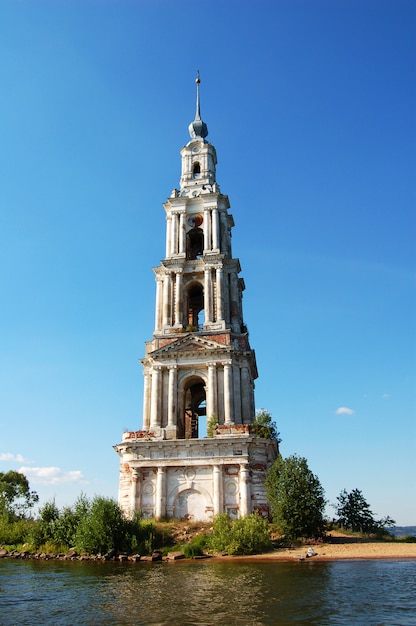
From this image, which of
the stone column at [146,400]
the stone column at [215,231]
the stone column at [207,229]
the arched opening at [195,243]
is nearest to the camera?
the stone column at [146,400]

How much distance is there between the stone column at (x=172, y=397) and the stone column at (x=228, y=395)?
14.8 ft

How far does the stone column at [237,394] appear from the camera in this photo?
45.5 metres

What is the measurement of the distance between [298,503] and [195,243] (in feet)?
106

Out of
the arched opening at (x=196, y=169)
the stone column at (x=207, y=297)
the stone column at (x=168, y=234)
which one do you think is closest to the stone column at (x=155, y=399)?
the stone column at (x=207, y=297)

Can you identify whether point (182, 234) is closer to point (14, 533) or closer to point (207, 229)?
point (207, 229)

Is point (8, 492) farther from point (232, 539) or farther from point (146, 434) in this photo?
point (232, 539)

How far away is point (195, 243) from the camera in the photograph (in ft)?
193

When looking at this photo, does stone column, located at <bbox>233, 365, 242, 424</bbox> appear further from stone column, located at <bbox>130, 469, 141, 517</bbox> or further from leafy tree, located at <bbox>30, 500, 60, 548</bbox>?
leafy tree, located at <bbox>30, 500, 60, 548</bbox>

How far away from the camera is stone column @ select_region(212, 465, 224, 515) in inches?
1545

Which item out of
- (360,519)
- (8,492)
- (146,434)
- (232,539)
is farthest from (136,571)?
(8,492)

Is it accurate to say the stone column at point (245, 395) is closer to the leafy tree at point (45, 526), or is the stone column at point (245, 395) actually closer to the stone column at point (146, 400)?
the stone column at point (146, 400)

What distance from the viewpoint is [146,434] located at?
43031 millimetres

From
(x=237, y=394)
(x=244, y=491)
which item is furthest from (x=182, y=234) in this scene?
(x=244, y=491)

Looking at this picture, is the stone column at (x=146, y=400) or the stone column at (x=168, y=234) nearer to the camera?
the stone column at (x=146, y=400)
